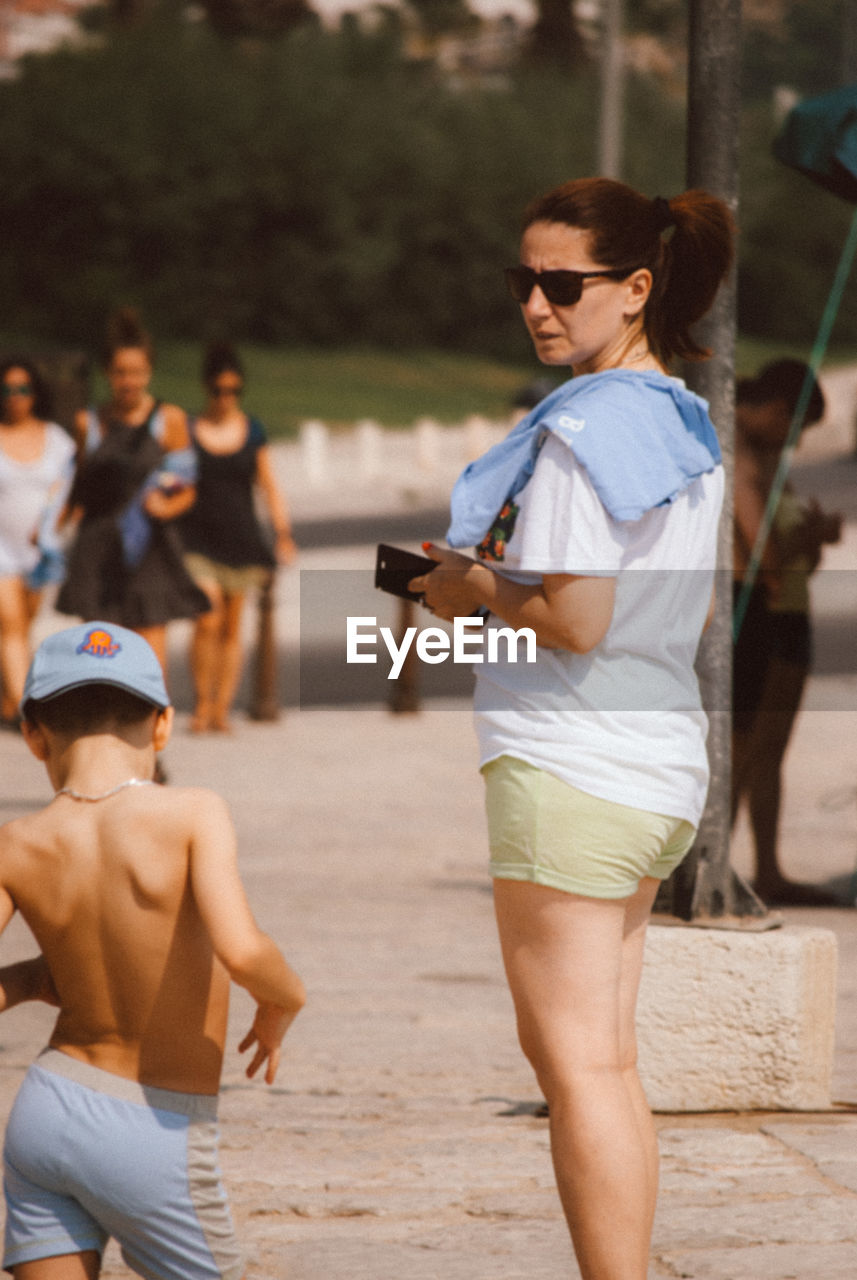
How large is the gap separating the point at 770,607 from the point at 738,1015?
10.1ft

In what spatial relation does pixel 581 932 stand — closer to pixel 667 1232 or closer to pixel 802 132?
pixel 667 1232

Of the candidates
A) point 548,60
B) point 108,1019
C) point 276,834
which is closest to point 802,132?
point 276,834

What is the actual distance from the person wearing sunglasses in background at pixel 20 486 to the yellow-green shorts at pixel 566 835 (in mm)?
7655

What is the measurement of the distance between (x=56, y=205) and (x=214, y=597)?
45305mm

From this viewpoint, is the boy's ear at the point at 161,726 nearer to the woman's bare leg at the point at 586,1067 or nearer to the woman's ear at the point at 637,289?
the woman's bare leg at the point at 586,1067

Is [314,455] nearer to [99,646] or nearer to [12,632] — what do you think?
[12,632]

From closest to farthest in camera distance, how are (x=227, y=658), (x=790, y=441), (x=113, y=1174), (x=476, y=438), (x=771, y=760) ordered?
(x=113, y=1174) → (x=790, y=441) → (x=771, y=760) → (x=227, y=658) → (x=476, y=438)

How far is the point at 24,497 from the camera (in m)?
10.6

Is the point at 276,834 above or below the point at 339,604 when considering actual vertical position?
above

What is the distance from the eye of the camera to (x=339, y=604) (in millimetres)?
17875

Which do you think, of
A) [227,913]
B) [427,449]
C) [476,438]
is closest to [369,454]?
[427,449]

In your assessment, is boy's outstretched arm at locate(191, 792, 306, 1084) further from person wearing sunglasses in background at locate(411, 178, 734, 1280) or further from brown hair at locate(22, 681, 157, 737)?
person wearing sunglasses in background at locate(411, 178, 734, 1280)

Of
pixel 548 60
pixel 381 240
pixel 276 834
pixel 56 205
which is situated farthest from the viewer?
pixel 548 60

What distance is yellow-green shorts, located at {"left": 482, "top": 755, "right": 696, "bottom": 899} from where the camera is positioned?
123 inches
